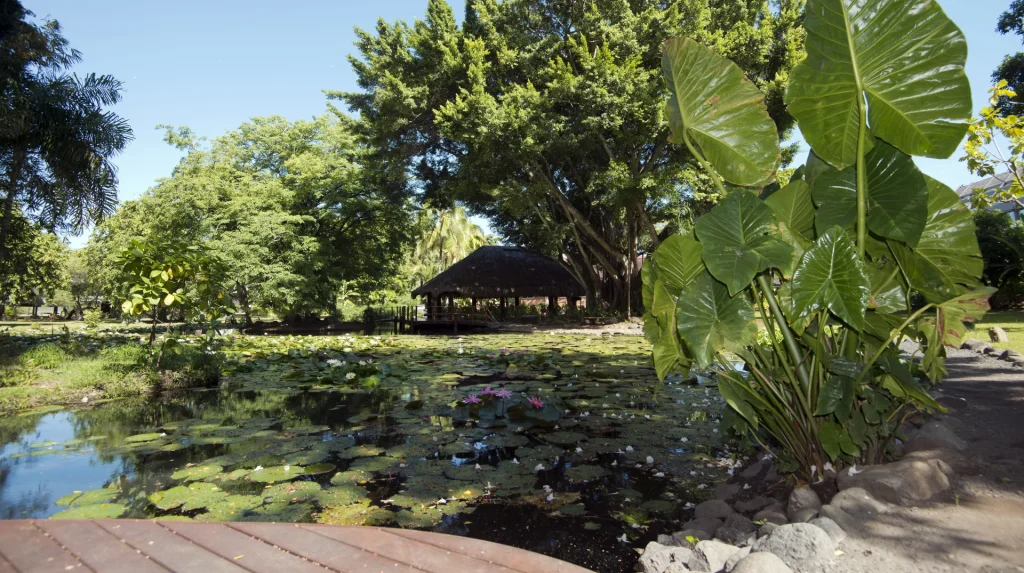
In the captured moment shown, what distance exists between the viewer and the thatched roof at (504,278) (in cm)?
2241

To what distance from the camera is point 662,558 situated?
246 cm

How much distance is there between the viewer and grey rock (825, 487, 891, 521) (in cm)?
239

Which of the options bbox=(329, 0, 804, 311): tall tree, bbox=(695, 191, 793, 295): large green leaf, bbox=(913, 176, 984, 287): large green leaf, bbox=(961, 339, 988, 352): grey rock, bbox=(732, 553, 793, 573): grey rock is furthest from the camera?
bbox=(329, 0, 804, 311): tall tree

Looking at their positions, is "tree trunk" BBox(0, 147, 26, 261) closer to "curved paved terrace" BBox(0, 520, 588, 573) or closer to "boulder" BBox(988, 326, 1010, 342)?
"curved paved terrace" BBox(0, 520, 588, 573)

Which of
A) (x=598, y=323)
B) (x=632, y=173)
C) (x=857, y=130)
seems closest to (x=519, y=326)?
(x=598, y=323)

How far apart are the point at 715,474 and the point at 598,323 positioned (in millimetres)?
16103

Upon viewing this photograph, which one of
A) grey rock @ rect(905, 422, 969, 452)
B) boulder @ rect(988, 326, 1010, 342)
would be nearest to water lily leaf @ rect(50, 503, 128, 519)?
grey rock @ rect(905, 422, 969, 452)

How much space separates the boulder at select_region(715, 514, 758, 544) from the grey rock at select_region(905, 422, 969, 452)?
1.09 metres

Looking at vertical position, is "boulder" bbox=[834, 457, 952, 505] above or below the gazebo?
below

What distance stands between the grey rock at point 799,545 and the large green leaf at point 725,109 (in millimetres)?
1659

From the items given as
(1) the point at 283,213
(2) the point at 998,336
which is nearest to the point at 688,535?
(2) the point at 998,336

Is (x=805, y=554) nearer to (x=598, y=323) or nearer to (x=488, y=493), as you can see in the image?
(x=488, y=493)

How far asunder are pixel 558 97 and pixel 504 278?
8.99 m

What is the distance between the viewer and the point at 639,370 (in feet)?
28.6
